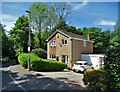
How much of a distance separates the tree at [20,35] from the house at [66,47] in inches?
254

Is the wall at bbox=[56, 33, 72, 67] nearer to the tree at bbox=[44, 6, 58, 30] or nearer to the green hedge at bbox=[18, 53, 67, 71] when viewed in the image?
the green hedge at bbox=[18, 53, 67, 71]

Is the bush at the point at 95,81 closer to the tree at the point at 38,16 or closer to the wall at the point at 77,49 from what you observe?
the wall at the point at 77,49

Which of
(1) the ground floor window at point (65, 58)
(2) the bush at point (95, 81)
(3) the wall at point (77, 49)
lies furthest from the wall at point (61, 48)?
(2) the bush at point (95, 81)

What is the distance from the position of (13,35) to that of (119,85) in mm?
32173

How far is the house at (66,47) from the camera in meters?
30.1

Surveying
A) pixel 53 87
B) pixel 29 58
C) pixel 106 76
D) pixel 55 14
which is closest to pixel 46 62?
pixel 29 58

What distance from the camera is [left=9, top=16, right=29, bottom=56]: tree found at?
1503 inches

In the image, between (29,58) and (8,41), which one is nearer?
(29,58)

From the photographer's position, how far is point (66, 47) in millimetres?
30703

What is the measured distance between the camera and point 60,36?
31828mm

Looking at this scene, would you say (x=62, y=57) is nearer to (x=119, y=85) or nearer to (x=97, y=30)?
(x=97, y=30)

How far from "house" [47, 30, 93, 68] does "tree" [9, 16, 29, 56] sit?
21.2 ft

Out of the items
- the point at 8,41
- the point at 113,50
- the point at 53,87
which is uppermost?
the point at 8,41

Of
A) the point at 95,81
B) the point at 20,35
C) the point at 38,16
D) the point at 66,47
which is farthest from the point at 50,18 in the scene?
the point at 95,81
